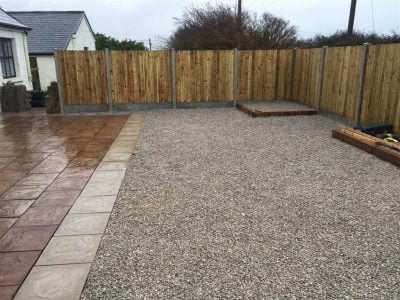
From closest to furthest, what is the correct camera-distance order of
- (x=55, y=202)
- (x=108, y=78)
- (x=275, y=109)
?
(x=55, y=202)
(x=275, y=109)
(x=108, y=78)

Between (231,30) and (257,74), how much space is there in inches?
207

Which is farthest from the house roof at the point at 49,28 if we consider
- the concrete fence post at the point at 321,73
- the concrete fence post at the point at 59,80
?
the concrete fence post at the point at 321,73

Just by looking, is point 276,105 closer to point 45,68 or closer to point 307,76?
point 307,76

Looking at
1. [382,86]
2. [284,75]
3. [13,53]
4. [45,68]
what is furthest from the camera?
[45,68]

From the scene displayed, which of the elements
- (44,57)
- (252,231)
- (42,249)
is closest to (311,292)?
(252,231)

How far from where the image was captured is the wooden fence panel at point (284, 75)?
412 inches

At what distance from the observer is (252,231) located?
304 centimetres

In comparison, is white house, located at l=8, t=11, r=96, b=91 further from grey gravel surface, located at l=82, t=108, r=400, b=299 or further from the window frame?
grey gravel surface, located at l=82, t=108, r=400, b=299

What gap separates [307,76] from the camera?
31.3 feet

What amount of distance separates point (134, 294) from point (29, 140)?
5285 mm

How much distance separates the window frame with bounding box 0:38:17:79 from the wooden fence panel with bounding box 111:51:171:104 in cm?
Result: 432

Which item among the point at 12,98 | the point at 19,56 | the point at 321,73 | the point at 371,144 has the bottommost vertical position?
the point at 371,144

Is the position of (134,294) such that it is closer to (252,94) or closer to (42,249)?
(42,249)

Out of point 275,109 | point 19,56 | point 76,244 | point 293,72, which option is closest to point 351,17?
point 293,72
